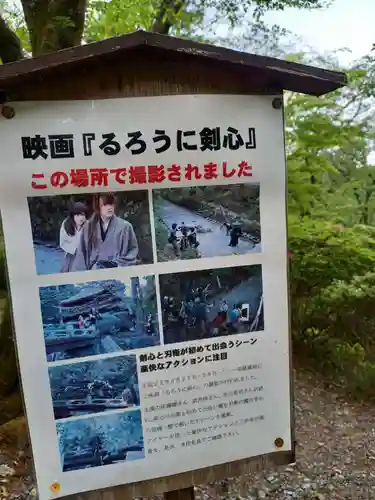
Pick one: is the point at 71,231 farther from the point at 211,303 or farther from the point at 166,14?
the point at 166,14

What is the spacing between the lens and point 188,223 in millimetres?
1653

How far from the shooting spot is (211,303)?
67.8 inches

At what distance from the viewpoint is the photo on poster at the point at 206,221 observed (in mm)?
1625

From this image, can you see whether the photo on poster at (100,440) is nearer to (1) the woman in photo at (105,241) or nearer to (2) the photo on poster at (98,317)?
(2) the photo on poster at (98,317)

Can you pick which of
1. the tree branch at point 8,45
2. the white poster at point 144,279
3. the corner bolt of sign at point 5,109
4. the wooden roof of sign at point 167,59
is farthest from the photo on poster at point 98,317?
the tree branch at point 8,45

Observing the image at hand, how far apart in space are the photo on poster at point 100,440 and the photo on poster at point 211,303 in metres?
0.35

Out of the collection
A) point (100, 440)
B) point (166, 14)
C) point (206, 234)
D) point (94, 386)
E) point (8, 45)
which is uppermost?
point (166, 14)

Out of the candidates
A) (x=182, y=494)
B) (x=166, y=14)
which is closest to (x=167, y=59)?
(x=182, y=494)

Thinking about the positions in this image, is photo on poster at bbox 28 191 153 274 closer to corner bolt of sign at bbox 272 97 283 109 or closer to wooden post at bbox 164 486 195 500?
corner bolt of sign at bbox 272 97 283 109

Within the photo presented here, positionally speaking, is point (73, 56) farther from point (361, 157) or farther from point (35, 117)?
point (361, 157)

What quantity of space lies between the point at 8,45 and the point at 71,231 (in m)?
2.06

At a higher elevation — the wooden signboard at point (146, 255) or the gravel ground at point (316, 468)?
the wooden signboard at point (146, 255)

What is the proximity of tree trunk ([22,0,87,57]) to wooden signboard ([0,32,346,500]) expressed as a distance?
159 cm

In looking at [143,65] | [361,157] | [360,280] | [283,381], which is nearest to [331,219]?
[360,280]
